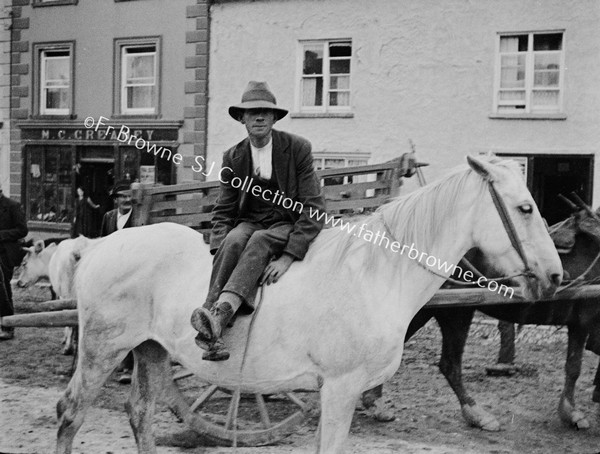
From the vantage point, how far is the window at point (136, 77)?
67.7ft

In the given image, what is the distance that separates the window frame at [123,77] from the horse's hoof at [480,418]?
15.5 metres

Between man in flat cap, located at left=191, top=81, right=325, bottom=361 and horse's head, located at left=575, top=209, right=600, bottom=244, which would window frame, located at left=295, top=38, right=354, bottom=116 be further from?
man in flat cap, located at left=191, top=81, right=325, bottom=361

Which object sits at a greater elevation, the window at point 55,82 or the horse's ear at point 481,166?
the window at point 55,82

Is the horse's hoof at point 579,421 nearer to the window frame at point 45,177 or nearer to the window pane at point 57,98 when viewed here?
the window frame at point 45,177

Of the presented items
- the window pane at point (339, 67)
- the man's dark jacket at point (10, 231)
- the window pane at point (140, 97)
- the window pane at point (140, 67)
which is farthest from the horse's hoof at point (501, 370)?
the window pane at point (140, 67)

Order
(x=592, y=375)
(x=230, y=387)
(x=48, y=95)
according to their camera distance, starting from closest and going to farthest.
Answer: (x=230, y=387) < (x=592, y=375) < (x=48, y=95)

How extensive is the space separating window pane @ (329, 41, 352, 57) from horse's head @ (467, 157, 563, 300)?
14.5 m

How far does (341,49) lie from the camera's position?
1838cm

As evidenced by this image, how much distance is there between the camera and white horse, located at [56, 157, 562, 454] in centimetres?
419

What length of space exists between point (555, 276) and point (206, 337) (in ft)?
6.48

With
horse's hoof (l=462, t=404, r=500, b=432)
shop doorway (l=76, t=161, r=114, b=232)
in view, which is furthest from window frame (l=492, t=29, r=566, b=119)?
horse's hoof (l=462, t=404, r=500, b=432)

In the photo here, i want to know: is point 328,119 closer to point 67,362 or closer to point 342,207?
point 67,362

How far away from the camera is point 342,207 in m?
6.25

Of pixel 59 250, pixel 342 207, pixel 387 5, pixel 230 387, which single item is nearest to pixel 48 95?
pixel 387 5
